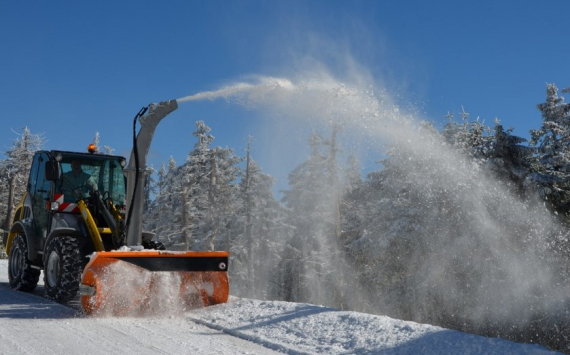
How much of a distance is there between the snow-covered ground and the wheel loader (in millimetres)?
380

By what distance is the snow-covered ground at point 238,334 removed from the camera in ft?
17.2

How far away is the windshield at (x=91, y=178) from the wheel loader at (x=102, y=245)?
0.02 meters

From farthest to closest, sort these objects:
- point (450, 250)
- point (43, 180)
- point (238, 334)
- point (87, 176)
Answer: point (450, 250), point (43, 180), point (87, 176), point (238, 334)

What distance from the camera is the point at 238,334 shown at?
6.24m

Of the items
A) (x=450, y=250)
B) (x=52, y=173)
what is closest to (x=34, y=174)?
(x=52, y=173)

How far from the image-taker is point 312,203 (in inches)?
1304

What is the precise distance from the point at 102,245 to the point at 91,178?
1963 millimetres

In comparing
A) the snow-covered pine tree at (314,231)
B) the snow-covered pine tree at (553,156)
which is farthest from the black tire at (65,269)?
the snow-covered pine tree at (314,231)

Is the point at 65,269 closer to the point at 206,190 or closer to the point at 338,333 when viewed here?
the point at 338,333

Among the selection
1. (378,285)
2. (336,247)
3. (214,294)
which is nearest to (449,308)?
(378,285)

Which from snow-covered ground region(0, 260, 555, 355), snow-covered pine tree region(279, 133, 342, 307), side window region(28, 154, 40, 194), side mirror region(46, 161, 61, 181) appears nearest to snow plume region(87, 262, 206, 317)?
snow-covered ground region(0, 260, 555, 355)

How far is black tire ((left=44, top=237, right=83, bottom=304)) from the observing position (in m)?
7.79

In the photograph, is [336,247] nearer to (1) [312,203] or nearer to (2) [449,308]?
(1) [312,203]

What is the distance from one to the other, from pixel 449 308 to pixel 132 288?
16900mm
